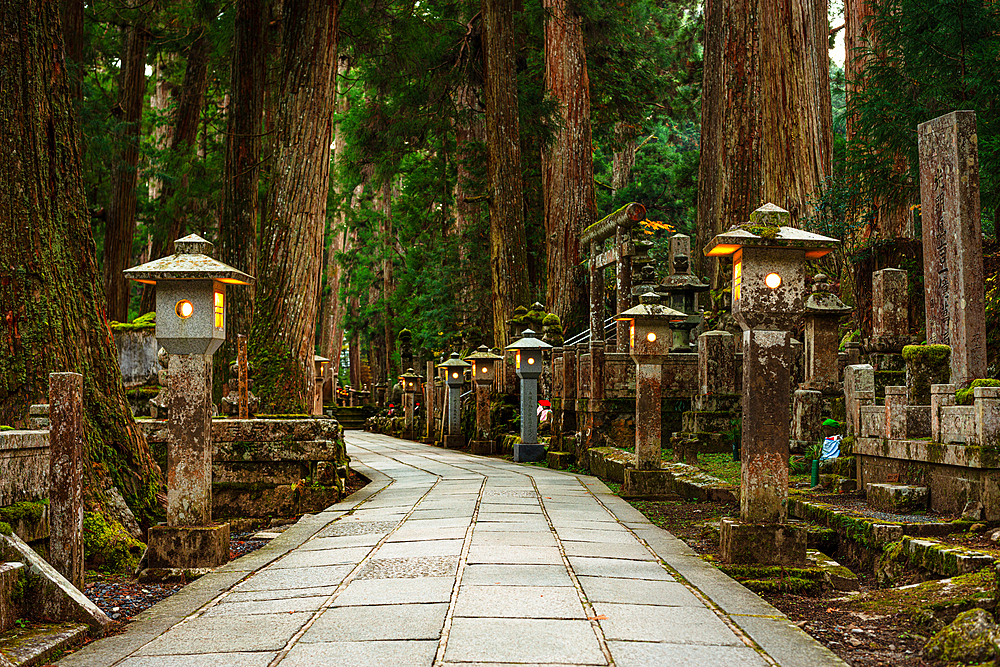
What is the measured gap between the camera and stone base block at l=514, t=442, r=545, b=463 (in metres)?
15.0

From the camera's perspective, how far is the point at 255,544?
7.01m

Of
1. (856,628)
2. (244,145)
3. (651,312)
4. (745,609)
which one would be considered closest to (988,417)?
(856,628)

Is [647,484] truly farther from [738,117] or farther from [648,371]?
[738,117]

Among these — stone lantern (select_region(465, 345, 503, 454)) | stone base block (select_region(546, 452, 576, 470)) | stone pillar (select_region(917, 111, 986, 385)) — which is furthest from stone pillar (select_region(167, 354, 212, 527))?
stone lantern (select_region(465, 345, 503, 454))

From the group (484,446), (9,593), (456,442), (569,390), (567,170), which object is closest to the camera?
(9,593)

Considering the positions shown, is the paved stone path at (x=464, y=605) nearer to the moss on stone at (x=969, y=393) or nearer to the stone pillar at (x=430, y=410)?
the moss on stone at (x=969, y=393)

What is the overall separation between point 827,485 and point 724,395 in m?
4.12

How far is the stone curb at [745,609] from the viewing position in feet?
12.1

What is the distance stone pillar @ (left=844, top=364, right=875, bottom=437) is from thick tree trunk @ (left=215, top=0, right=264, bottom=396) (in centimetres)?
844

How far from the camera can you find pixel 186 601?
4.75 meters

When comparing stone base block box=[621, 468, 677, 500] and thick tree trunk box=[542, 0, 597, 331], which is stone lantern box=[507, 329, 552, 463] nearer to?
stone base block box=[621, 468, 677, 500]

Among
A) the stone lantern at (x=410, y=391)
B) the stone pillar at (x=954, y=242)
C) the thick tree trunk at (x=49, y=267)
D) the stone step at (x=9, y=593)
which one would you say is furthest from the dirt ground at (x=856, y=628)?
the stone lantern at (x=410, y=391)

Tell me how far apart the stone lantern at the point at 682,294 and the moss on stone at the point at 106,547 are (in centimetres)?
1028

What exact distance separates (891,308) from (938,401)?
11.3 feet
